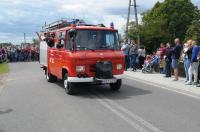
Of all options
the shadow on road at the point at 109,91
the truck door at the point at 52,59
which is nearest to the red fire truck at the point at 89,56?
the shadow on road at the point at 109,91

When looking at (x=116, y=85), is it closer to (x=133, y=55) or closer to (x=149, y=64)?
(x=149, y=64)

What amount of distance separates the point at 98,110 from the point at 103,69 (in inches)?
125

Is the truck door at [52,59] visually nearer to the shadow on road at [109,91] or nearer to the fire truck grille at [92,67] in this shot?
the shadow on road at [109,91]

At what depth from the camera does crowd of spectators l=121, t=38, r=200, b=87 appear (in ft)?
55.0

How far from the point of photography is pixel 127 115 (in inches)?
405

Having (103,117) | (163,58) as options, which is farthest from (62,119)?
(163,58)

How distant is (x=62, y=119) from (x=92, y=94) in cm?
459

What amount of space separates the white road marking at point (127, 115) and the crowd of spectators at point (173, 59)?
197 inches

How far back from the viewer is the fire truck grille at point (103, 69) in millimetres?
14029

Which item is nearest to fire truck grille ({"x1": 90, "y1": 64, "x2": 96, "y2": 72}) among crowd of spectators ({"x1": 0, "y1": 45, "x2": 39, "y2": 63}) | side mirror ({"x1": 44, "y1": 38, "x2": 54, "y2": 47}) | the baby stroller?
side mirror ({"x1": 44, "y1": 38, "x2": 54, "y2": 47})

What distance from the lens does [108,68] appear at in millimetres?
14195

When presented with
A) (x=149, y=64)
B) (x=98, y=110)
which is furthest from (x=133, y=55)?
(x=98, y=110)

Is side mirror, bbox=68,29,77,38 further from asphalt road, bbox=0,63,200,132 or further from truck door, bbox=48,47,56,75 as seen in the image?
truck door, bbox=48,47,56,75

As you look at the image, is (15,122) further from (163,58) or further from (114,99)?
(163,58)
